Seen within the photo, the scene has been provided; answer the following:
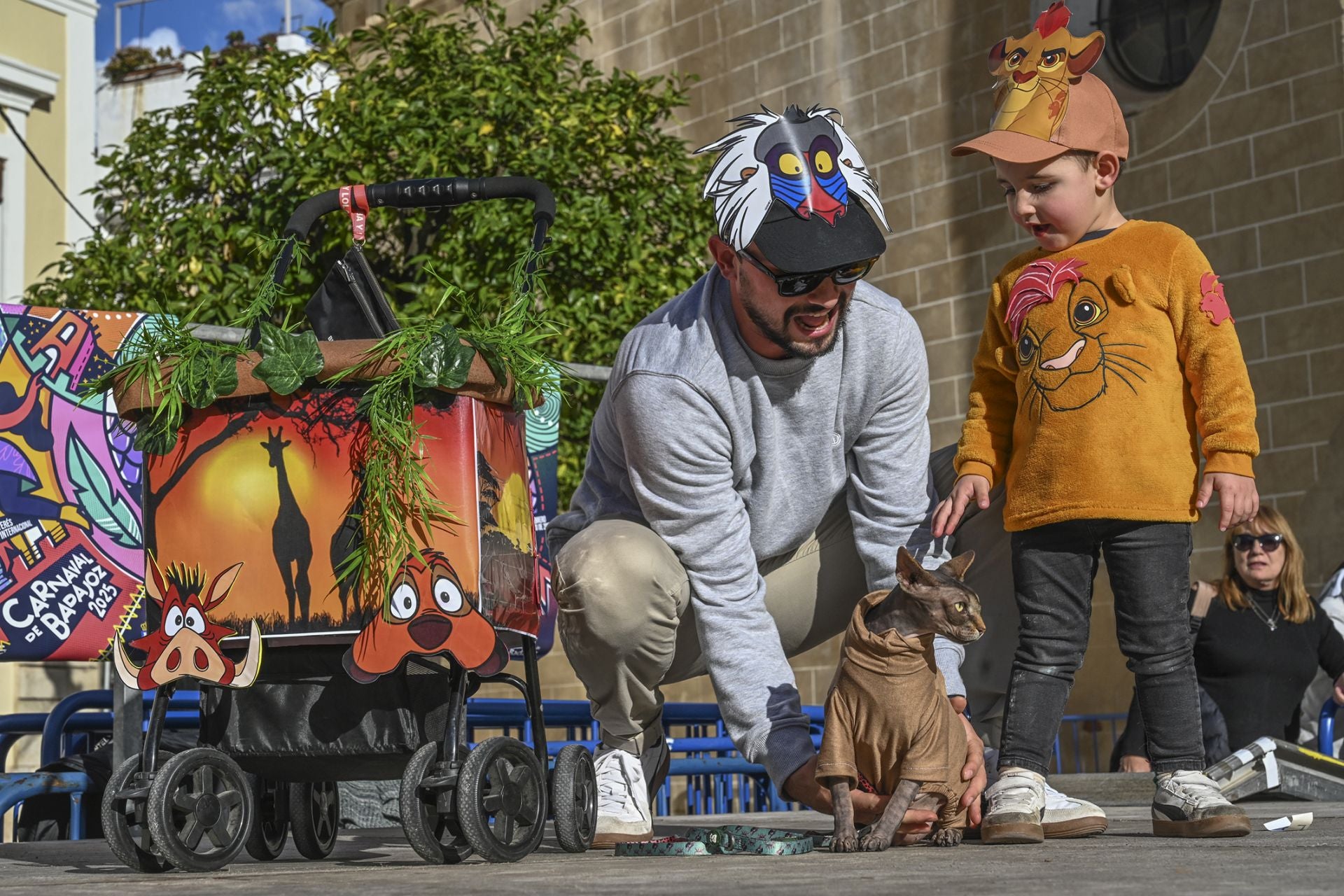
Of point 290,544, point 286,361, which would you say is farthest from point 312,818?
point 286,361

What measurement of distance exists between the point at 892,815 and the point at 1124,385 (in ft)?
3.41

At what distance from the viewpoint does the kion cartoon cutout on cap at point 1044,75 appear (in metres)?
3.39

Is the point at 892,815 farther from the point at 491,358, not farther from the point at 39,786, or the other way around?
the point at 39,786

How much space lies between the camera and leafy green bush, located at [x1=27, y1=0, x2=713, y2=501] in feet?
29.8

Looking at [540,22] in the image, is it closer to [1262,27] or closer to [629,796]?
[1262,27]

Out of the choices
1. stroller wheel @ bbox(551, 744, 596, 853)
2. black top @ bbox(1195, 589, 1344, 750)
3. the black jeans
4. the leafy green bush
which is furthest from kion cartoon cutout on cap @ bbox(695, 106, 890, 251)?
the leafy green bush

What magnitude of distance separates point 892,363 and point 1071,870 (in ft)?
4.62

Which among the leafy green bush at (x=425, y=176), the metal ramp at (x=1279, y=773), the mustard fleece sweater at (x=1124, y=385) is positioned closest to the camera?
the mustard fleece sweater at (x=1124, y=385)

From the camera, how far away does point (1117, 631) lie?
10.6ft

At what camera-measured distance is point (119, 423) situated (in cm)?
301

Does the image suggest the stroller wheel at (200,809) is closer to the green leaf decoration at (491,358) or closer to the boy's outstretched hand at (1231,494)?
the green leaf decoration at (491,358)

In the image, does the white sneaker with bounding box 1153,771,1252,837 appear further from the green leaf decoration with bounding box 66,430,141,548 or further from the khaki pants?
the green leaf decoration with bounding box 66,430,141,548

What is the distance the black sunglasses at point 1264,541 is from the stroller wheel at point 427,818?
414cm

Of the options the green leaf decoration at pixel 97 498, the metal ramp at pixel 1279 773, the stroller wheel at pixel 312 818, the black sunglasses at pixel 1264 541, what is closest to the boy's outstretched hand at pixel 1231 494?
the metal ramp at pixel 1279 773
